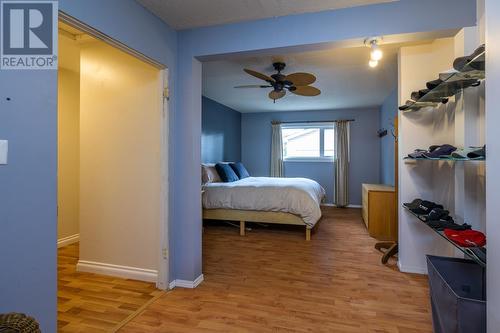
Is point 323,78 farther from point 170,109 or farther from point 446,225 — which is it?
point 446,225

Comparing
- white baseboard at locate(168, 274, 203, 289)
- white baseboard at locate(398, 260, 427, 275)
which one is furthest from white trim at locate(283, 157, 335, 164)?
white baseboard at locate(168, 274, 203, 289)

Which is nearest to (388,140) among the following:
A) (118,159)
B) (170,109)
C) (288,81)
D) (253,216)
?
(288,81)

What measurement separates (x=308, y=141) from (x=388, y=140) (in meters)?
2.06

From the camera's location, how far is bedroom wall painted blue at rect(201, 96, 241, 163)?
556 centimetres

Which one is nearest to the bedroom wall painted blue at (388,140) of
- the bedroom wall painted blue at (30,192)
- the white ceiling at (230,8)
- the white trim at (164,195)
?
the white ceiling at (230,8)

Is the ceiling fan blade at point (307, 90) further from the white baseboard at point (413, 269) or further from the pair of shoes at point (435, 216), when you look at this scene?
the white baseboard at point (413, 269)

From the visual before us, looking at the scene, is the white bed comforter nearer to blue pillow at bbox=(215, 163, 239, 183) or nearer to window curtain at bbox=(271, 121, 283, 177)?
blue pillow at bbox=(215, 163, 239, 183)

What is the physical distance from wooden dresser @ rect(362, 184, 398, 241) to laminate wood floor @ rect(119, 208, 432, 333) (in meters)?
0.50

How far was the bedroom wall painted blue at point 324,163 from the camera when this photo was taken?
6484 millimetres

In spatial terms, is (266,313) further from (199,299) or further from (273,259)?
(273,259)

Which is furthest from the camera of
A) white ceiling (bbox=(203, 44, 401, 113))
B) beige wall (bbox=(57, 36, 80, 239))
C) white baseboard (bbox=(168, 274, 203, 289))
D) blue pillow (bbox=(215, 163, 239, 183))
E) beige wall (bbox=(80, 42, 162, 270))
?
blue pillow (bbox=(215, 163, 239, 183))

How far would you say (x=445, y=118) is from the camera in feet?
8.25

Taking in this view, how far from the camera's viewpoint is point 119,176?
8.92 feet

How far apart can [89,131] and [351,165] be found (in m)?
5.63
